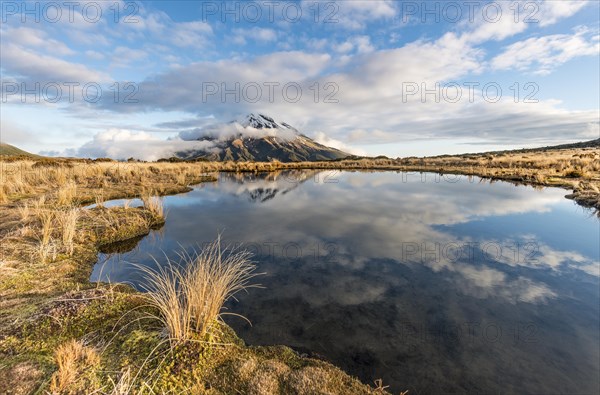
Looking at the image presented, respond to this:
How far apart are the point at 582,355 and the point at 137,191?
2367 cm

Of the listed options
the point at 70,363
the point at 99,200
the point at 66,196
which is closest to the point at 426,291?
the point at 70,363

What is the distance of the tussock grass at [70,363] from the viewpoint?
11.3ft

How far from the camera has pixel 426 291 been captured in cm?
711

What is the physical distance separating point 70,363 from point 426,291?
6899mm

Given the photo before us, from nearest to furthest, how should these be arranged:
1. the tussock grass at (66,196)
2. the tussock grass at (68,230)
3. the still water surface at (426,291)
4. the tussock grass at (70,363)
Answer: the tussock grass at (70,363) < the still water surface at (426,291) < the tussock grass at (68,230) < the tussock grass at (66,196)

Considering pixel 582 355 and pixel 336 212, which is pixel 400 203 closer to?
pixel 336 212

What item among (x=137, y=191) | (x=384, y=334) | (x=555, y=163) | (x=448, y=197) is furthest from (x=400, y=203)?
(x=555, y=163)

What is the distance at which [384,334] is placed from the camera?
5523mm

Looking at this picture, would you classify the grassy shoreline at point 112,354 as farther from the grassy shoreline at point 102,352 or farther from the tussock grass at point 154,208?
the tussock grass at point 154,208

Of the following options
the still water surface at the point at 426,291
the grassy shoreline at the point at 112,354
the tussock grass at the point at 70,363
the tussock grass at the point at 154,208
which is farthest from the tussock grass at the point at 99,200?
the tussock grass at the point at 70,363

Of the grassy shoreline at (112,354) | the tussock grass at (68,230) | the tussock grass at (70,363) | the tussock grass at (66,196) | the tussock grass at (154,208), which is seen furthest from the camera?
the tussock grass at (66,196)

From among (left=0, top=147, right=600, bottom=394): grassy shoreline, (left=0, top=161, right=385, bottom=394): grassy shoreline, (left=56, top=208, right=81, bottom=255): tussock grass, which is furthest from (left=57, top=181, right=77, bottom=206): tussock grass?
(left=0, top=161, right=385, bottom=394): grassy shoreline

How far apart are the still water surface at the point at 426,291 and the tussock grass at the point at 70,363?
2.44 m

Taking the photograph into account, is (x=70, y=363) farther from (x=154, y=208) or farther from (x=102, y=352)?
(x=154, y=208)
